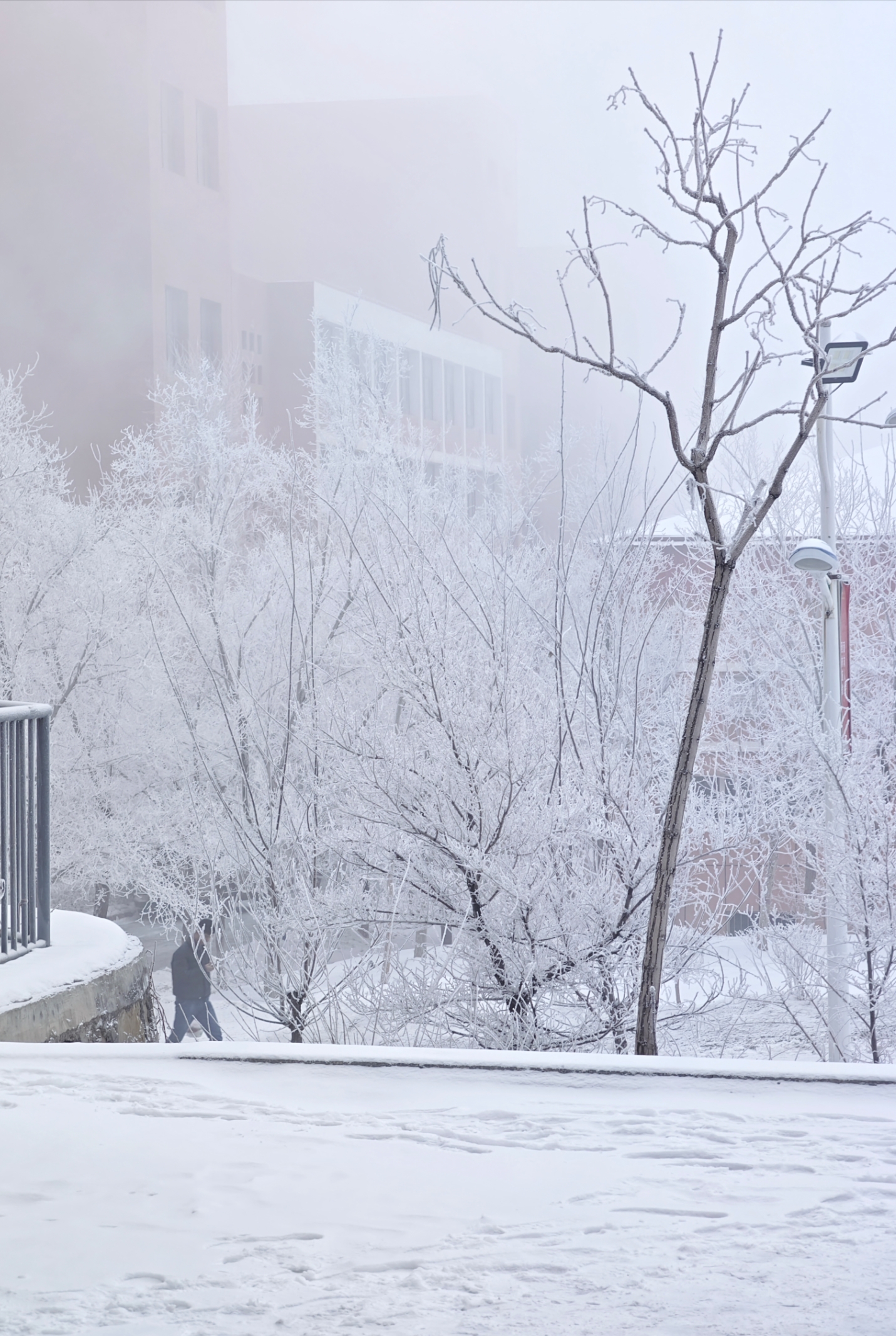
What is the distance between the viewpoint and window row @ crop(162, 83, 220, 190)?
32469mm

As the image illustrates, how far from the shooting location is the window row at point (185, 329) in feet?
107

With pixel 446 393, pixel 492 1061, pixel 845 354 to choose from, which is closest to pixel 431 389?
pixel 446 393

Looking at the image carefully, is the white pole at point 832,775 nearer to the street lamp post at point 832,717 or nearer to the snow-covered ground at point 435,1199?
the street lamp post at point 832,717

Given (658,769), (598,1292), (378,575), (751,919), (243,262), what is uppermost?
(243,262)

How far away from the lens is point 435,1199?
2830mm

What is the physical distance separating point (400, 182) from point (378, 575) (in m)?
43.4

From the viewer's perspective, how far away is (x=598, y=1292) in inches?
95.5

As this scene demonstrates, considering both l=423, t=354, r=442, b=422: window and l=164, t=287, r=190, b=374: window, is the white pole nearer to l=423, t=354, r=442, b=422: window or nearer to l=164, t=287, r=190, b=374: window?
l=164, t=287, r=190, b=374: window

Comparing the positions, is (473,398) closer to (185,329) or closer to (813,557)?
(185,329)

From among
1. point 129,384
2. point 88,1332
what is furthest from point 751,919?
point 129,384

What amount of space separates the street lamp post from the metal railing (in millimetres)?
5872

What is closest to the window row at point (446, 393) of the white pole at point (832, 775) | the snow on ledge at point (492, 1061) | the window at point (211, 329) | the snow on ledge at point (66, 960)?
the window at point (211, 329)

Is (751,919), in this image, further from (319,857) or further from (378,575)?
(378,575)

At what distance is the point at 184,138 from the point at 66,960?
31534 millimetres
